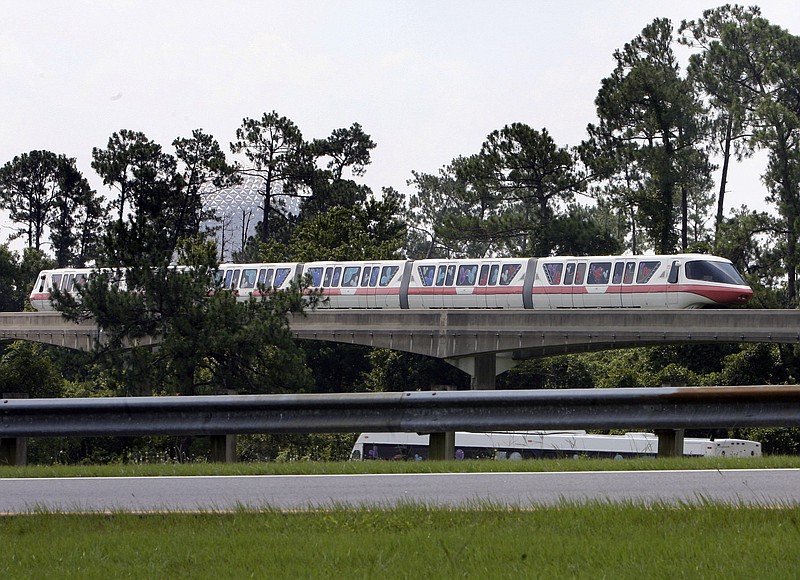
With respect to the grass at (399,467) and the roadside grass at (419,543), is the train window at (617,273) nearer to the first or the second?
the grass at (399,467)

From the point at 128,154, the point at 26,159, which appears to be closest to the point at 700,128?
the point at 128,154

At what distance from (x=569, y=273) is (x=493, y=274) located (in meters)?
3.52

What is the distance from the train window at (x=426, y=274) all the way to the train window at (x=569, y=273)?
623cm

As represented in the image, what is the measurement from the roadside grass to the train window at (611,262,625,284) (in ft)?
120

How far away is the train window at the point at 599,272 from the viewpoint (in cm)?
4491

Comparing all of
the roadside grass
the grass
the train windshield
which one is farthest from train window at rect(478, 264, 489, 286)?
the roadside grass

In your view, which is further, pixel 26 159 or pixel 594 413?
pixel 26 159

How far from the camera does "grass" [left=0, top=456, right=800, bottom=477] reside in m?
12.1

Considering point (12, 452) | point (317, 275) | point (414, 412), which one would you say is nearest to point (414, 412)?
point (414, 412)

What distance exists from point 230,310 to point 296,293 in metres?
3.24

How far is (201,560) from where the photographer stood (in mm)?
7117

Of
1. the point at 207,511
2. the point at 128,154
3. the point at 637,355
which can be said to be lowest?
the point at 637,355

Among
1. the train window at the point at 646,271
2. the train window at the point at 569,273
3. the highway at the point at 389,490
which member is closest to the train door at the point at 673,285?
the train window at the point at 646,271

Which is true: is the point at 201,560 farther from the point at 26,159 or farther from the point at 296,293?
the point at 26,159
